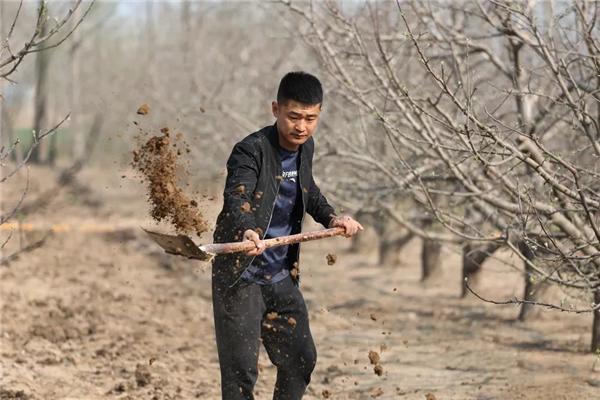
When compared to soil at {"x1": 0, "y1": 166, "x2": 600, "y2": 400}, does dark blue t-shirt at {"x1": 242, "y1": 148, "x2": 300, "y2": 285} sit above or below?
above

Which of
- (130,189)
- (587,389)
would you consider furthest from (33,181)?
(587,389)

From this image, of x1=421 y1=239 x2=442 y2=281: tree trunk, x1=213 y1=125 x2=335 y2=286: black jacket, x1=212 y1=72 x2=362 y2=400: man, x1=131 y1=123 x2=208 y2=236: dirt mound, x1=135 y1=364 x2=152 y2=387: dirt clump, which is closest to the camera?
x1=213 y1=125 x2=335 y2=286: black jacket

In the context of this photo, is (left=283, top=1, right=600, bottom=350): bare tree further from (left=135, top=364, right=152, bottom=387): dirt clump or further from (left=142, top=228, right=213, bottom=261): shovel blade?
(left=135, top=364, right=152, bottom=387): dirt clump

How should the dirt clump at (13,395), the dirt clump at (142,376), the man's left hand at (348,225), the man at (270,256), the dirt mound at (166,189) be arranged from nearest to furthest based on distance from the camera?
the man at (270,256) < the man's left hand at (348,225) < the dirt mound at (166,189) < the dirt clump at (13,395) < the dirt clump at (142,376)

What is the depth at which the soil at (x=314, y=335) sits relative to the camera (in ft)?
24.6

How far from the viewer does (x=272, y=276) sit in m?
5.07

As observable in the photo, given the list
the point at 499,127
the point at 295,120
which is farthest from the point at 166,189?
the point at 499,127

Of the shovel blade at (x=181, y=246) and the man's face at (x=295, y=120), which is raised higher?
the man's face at (x=295, y=120)

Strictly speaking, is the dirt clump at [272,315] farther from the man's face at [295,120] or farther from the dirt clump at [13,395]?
the dirt clump at [13,395]

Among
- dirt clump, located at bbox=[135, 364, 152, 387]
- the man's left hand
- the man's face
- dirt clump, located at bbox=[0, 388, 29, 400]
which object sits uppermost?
the man's face


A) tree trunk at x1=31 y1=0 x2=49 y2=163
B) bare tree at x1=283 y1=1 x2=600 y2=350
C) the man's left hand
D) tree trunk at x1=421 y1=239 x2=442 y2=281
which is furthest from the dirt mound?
tree trunk at x1=31 y1=0 x2=49 y2=163

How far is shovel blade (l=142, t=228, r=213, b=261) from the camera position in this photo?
4648mm

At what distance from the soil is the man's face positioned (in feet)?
2.45

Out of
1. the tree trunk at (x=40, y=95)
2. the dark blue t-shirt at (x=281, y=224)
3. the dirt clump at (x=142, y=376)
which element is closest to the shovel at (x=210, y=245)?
the dark blue t-shirt at (x=281, y=224)
